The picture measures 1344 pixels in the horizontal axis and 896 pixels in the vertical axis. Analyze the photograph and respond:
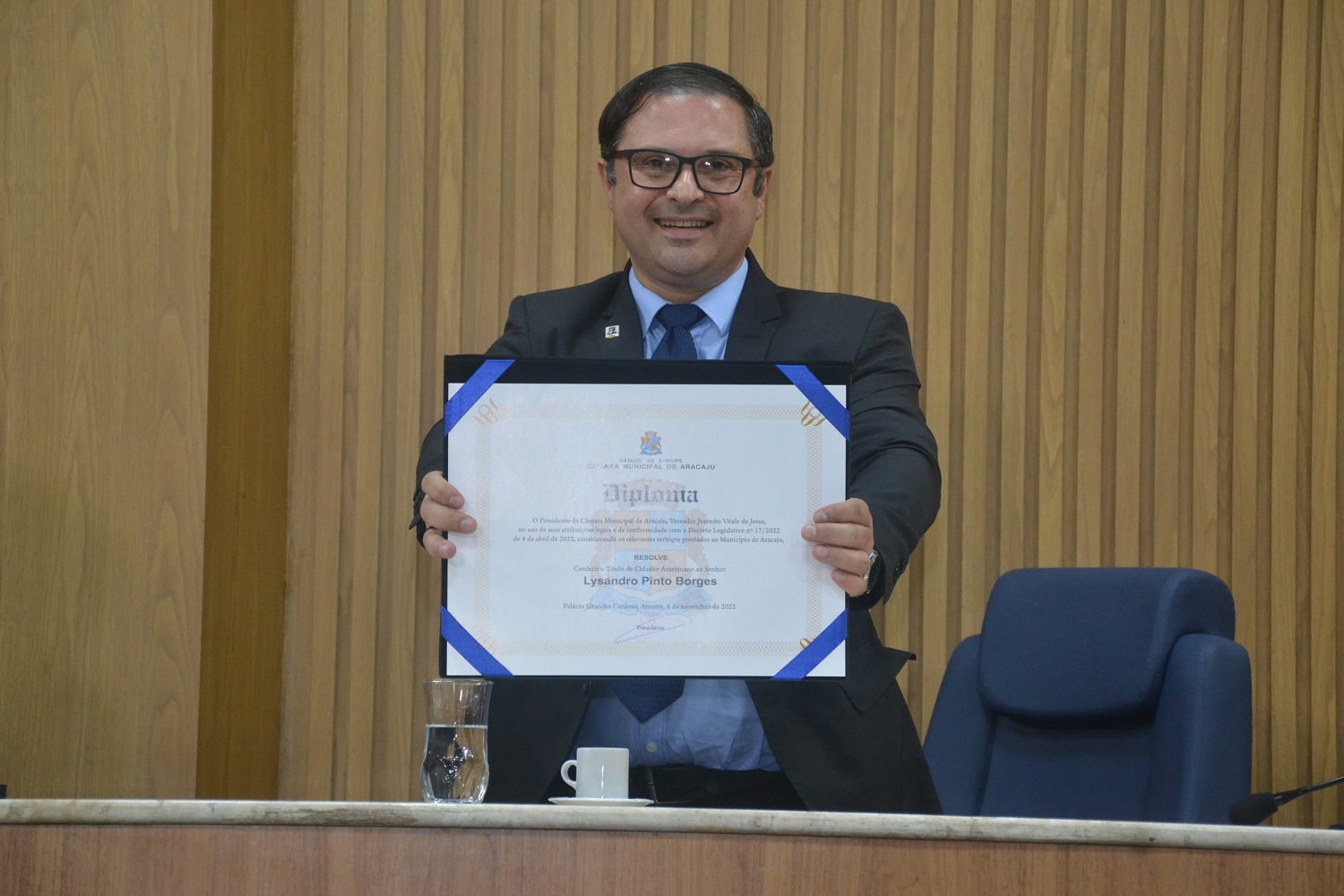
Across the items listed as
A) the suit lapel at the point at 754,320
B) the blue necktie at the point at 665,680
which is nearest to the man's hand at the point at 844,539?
the blue necktie at the point at 665,680

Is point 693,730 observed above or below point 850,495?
below

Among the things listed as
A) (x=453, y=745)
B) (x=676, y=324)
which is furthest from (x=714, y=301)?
(x=453, y=745)

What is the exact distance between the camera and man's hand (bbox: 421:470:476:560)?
5.43 ft

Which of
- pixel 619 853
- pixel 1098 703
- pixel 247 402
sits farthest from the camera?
pixel 247 402

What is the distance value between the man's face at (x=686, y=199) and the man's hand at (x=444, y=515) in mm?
600

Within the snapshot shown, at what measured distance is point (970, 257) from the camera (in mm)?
3164

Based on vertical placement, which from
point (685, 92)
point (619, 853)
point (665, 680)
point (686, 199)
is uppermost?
point (685, 92)

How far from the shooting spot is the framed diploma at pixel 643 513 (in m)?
1.65

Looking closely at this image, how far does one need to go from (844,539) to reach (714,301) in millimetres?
616

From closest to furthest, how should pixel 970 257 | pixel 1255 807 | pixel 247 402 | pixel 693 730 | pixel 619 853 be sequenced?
pixel 619 853
pixel 1255 807
pixel 693 730
pixel 247 402
pixel 970 257

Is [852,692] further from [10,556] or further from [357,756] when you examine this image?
[10,556]

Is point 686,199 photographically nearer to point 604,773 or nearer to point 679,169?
point 679,169

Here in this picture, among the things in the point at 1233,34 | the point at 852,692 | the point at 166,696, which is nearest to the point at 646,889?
the point at 852,692

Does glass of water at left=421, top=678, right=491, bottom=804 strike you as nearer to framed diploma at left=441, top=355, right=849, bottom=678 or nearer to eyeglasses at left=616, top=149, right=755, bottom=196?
framed diploma at left=441, top=355, right=849, bottom=678
